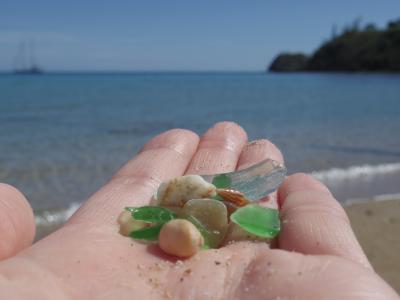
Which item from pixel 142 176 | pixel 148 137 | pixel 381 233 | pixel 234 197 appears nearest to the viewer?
pixel 234 197

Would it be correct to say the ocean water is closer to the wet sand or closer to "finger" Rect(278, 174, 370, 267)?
the wet sand

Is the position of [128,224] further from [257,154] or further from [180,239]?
[257,154]

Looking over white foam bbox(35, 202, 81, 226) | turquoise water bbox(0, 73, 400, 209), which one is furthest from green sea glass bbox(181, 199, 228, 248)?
turquoise water bbox(0, 73, 400, 209)

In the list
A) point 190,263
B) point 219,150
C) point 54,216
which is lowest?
point 54,216

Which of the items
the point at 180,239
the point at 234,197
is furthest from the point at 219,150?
the point at 180,239

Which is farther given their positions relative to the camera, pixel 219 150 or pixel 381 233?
pixel 381 233

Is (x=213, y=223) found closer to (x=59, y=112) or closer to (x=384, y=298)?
(x=384, y=298)

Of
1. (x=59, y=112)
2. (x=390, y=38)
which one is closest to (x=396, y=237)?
(x=59, y=112)
